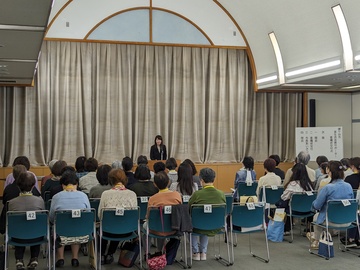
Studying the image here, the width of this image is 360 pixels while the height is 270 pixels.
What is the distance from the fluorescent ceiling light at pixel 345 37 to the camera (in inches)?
338

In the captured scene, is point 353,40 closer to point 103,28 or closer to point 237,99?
point 237,99

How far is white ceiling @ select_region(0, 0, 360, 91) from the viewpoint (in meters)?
8.43

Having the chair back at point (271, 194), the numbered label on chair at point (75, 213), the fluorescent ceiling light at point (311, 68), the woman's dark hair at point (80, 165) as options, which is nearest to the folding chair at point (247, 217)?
the chair back at point (271, 194)

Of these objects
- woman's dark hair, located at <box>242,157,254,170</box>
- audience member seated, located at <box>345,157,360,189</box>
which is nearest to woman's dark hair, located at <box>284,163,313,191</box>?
audience member seated, located at <box>345,157,360,189</box>

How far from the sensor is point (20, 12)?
4.84 m

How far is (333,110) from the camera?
13.0m

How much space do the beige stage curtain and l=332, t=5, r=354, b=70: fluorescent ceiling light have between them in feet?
13.3

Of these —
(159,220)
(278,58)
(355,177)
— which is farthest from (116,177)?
(278,58)

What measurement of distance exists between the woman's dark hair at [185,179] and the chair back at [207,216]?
576mm

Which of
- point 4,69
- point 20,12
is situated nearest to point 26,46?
point 20,12

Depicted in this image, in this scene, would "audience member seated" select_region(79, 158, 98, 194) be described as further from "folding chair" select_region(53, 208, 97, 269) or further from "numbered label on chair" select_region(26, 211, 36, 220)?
"numbered label on chair" select_region(26, 211, 36, 220)

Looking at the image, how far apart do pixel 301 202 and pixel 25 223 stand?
151 inches

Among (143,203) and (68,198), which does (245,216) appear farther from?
(68,198)

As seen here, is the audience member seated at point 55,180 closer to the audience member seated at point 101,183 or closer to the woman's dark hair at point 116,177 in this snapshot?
the audience member seated at point 101,183
